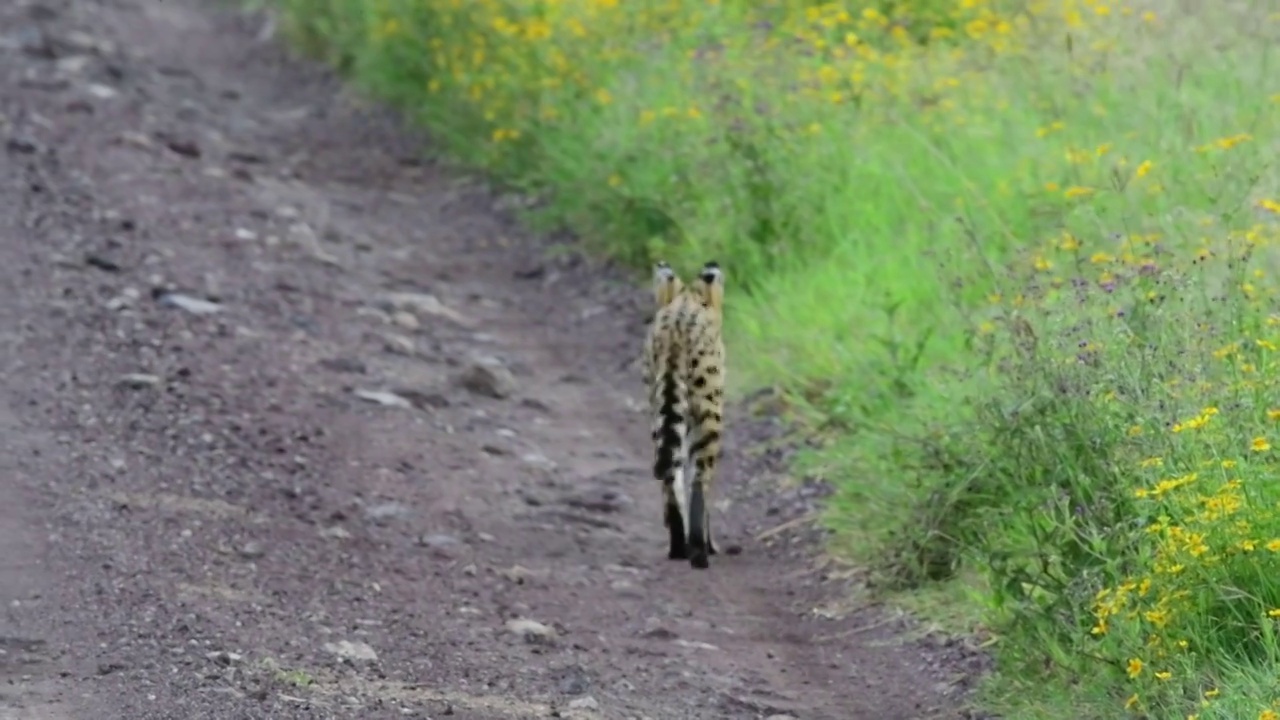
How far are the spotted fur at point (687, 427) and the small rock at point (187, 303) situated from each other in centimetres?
297

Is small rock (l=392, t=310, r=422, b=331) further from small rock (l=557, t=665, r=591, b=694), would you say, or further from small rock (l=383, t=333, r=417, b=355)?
small rock (l=557, t=665, r=591, b=694)

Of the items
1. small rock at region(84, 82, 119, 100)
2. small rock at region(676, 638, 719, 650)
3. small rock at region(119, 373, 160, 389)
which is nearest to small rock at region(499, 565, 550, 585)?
small rock at region(676, 638, 719, 650)

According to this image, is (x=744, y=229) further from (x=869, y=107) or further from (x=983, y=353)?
(x=983, y=353)

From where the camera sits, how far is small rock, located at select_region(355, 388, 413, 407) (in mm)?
9172

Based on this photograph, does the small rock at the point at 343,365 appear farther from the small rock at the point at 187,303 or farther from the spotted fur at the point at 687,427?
the spotted fur at the point at 687,427

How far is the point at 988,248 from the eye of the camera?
28.7 feet

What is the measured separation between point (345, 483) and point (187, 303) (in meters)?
2.29

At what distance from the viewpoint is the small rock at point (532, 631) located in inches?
262

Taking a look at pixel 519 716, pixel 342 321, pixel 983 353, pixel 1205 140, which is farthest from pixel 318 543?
pixel 1205 140

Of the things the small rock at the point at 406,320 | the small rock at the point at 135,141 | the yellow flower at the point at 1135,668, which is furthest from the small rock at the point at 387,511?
the small rock at the point at 135,141

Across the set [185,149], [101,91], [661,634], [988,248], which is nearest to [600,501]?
[661,634]

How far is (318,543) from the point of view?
729 centimetres

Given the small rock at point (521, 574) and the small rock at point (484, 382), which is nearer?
the small rock at point (521, 574)

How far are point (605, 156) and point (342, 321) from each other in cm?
180
